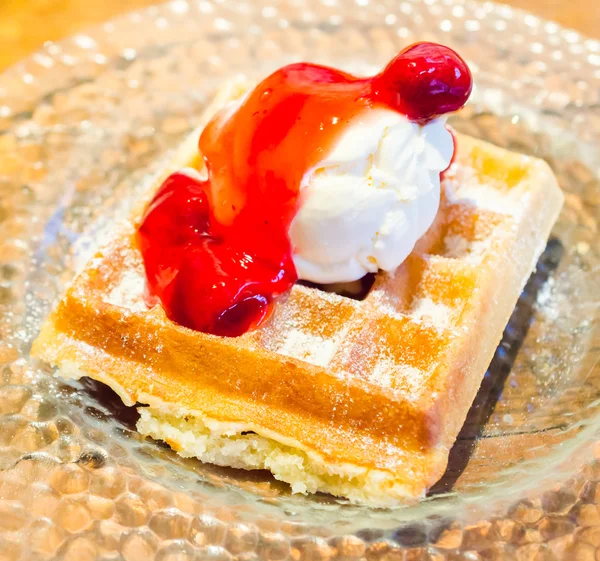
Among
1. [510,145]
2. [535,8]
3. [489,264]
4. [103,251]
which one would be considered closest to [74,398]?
[103,251]

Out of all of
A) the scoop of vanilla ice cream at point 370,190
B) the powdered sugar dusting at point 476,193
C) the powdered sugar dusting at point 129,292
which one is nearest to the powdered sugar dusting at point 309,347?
the scoop of vanilla ice cream at point 370,190

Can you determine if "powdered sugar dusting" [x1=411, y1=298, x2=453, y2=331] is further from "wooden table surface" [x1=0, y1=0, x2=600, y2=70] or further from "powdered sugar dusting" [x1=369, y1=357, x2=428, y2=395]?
"wooden table surface" [x1=0, y1=0, x2=600, y2=70]

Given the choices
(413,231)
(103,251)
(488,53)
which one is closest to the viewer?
(413,231)

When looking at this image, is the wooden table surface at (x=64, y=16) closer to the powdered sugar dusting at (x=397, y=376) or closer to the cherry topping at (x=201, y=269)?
the cherry topping at (x=201, y=269)

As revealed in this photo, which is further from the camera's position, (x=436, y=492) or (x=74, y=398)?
(x=74, y=398)

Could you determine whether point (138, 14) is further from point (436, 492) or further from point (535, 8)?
point (436, 492)

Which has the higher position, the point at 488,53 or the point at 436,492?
the point at 488,53
